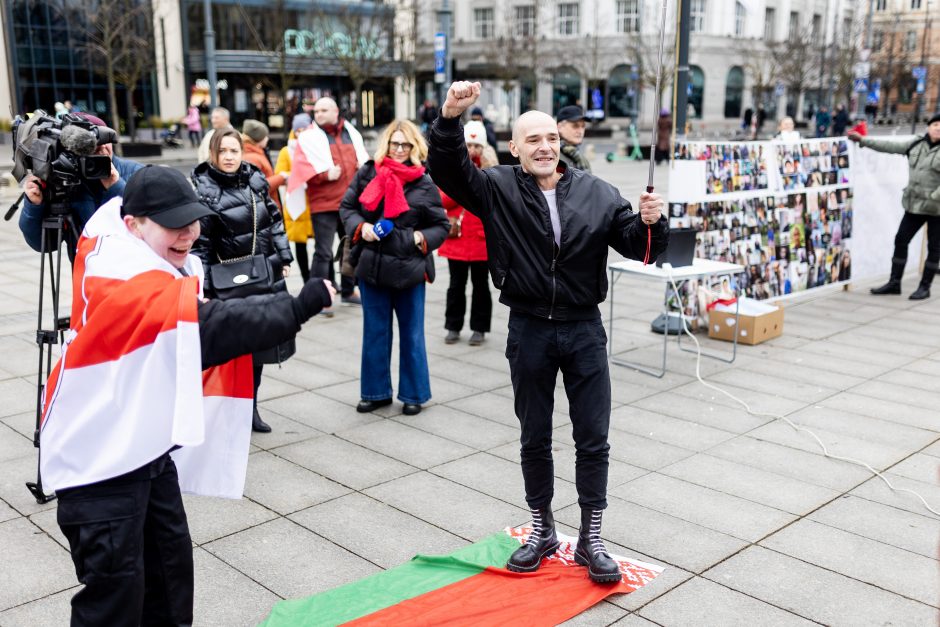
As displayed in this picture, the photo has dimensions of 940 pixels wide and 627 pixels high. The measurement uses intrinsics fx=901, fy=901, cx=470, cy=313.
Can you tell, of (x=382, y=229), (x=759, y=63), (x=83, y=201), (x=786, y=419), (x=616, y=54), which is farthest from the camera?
(x=616, y=54)

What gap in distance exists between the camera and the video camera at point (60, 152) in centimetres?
416

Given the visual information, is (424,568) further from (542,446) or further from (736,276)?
(736,276)

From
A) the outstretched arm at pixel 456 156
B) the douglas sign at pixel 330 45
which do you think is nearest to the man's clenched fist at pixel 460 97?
the outstretched arm at pixel 456 156

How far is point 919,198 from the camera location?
9.23m

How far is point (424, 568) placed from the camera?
3.87 m

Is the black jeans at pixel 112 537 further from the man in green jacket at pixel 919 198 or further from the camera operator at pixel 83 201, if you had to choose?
the man in green jacket at pixel 919 198

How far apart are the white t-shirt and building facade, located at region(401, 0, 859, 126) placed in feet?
146

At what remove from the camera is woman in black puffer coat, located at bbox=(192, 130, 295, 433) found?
5.18 m

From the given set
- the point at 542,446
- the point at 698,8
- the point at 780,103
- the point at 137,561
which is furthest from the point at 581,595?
the point at 780,103

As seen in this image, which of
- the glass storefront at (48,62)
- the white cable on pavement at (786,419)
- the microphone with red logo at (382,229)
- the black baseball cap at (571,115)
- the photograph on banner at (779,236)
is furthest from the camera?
the glass storefront at (48,62)

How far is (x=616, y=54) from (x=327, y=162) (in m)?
52.0

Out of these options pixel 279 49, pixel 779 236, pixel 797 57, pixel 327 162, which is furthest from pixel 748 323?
pixel 797 57

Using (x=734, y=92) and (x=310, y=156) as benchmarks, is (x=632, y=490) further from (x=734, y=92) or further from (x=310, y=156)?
(x=734, y=92)

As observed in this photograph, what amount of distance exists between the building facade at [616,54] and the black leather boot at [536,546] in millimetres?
44500
